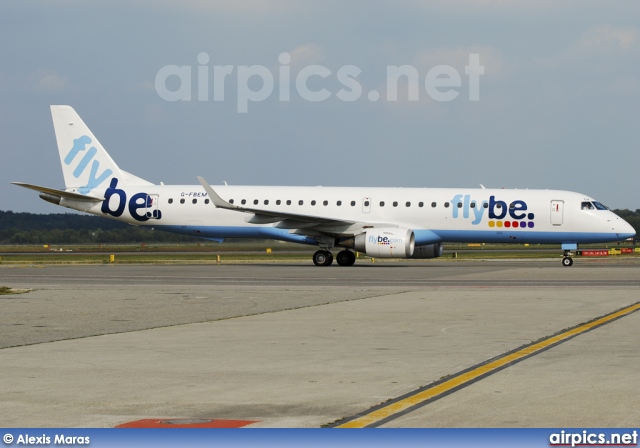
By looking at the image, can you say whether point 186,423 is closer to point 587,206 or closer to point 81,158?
point 587,206

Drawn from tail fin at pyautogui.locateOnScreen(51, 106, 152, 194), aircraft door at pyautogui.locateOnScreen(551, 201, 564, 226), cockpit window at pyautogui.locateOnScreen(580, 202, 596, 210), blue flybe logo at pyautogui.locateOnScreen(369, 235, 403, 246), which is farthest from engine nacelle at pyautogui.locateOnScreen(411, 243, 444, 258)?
tail fin at pyautogui.locateOnScreen(51, 106, 152, 194)

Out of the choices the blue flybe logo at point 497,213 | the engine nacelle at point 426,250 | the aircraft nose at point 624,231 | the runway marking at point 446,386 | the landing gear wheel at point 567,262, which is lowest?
the runway marking at point 446,386

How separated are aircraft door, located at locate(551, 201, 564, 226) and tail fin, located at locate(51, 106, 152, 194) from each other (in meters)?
19.8

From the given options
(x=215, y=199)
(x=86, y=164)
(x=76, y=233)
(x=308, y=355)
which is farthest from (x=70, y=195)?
(x=76, y=233)

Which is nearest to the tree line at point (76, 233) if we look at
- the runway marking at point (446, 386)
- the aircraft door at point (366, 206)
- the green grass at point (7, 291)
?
the aircraft door at point (366, 206)

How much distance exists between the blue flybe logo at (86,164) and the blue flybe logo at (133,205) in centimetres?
138

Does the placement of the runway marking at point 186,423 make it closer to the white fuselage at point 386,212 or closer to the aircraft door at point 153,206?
the white fuselage at point 386,212

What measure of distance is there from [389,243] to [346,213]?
4041 mm

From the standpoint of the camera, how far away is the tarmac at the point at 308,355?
947cm

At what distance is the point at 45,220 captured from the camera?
119188 millimetres

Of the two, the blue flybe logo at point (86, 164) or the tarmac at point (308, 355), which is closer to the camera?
the tarmac at point (308, 355)

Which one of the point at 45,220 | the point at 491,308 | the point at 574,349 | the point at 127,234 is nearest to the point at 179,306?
the point at 491,308

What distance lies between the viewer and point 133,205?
48.3 metres

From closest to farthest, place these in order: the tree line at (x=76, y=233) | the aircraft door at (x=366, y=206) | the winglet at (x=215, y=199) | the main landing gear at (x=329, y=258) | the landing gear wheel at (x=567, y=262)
→ the winglet at (x=215, y=199) < the landing gear wheel at (x=567, y=262) < the aircraft door at (x=366, y=206) < the main landing gear at (x=329, y=258) < the tree line at (x=76, y=233)
